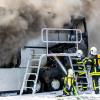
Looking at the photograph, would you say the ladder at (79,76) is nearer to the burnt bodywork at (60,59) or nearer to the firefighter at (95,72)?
the burnt bodywork at (60,59)

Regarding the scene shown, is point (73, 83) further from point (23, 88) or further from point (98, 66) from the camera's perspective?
point (23, 88)

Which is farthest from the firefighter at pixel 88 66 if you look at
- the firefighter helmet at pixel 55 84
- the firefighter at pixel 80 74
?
the firefighter helmet at pixel 55 84

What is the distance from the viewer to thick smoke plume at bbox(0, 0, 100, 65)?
11.2 metres

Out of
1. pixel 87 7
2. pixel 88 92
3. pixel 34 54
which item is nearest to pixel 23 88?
pixel 34 54

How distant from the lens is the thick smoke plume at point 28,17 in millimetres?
11242

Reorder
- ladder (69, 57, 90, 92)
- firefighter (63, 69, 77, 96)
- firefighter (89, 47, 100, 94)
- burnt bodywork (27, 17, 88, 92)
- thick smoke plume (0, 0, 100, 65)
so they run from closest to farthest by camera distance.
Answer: firefighter (63, 69, 77, 96) → firefighter (89, 47, 100, 94) → thick smoke plume (0, 0, 100, 65) → ladder (69, 57, 90, 92) → burnt bodywork (27, 17, 88, 92)

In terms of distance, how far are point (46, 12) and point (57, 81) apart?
8.30 ft

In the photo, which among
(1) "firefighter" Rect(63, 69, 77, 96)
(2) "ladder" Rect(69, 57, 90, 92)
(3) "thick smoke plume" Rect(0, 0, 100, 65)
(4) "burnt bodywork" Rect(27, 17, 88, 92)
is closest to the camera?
(1) "firefighter" Rect(63, 69, 77, 96)

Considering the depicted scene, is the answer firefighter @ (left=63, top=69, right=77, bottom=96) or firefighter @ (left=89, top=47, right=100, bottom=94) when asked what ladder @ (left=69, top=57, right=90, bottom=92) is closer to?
firefighter @ (left=89, top=47, right=100, bottom=94)

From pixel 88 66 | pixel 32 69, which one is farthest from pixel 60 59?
pixel 88 66

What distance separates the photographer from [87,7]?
1288 cm

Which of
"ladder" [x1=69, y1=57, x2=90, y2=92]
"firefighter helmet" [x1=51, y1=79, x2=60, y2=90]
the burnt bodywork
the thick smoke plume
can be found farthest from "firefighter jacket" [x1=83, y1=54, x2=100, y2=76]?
the thick smoke plume

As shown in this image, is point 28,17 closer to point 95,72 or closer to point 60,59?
point 60,59

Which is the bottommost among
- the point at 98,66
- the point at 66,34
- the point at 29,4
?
the point at 98,66
